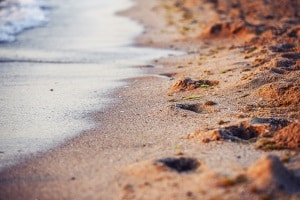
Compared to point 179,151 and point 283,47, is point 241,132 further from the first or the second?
point 283,47

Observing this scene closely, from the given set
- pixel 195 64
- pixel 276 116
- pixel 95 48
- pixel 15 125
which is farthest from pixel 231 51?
pixel 15 125

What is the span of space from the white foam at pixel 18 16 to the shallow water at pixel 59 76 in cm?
59

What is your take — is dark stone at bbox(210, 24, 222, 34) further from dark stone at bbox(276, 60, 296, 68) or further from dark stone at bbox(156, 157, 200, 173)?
dark stone at bbox(156, 157, 200, 173)

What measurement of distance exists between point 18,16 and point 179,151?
1982 cm

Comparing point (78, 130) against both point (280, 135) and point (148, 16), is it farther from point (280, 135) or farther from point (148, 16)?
point (148, 16)

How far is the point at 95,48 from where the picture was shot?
16.7m

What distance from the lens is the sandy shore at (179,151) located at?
590 cm

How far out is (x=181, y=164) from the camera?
6.55 meters

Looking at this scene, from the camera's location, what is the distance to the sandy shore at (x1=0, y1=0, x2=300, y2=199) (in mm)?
5902

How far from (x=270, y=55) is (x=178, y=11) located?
568 inches

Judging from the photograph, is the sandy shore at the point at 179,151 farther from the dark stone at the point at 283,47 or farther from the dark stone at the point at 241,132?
the dark stone at the point at 283,47

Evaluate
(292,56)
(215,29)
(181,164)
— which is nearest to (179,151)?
(181,164)

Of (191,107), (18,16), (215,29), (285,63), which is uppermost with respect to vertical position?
(18,16)

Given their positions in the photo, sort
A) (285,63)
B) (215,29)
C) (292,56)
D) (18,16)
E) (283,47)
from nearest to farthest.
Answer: (285,63) < (292,56) < (283,47) < (215,29) < (18,16)
